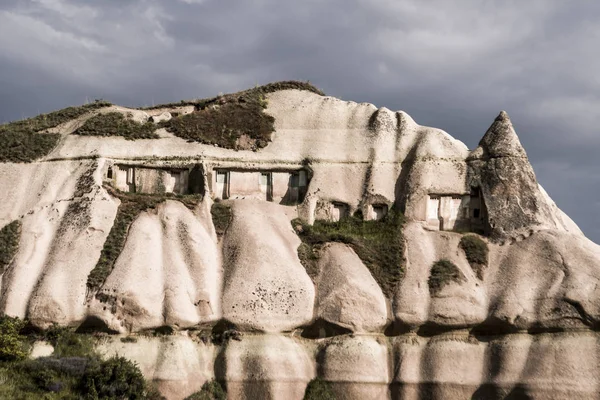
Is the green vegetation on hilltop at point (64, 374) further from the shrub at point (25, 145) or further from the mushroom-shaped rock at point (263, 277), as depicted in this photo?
the shrub at point (25, 145)

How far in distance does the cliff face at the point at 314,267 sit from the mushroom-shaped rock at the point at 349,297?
8 cm

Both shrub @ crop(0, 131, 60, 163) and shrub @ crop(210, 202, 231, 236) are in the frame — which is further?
shrub @ crop(0, 131, 60, 163)

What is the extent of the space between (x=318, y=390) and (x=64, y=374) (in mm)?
11906

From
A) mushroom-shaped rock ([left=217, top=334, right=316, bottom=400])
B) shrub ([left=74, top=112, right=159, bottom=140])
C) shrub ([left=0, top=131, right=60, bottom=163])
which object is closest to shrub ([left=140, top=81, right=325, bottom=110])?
shrub ([left=74, top=112, right=159, bottom=140])

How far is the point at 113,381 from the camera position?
3544 cm

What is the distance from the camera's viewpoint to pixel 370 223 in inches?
1834

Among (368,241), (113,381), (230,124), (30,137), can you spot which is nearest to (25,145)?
(30,137)

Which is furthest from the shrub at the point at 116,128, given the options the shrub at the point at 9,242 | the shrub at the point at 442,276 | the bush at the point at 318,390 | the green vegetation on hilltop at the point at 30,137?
the bush at the point at 318,390

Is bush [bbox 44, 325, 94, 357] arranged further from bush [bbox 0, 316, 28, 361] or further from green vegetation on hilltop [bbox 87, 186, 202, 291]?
green vegetation on hilltop [bbox 87, 186, 202, 291]

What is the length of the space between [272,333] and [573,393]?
14.5 meters

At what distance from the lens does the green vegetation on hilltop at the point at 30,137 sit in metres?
47.1

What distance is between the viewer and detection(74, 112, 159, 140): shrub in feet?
161

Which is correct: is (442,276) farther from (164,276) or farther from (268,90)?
(268,90)

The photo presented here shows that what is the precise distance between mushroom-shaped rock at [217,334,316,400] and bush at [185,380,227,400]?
42cm
